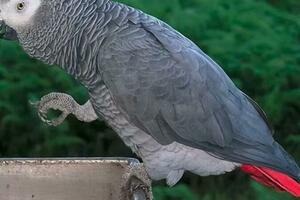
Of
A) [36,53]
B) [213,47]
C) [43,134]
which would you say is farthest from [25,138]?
[36,53]

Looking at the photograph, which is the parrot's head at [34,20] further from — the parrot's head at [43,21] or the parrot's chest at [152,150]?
→ the parrot's chest at [152,150]

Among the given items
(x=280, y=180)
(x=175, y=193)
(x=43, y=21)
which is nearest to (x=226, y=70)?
(x=175, y=193)

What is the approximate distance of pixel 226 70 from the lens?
2.34 meters

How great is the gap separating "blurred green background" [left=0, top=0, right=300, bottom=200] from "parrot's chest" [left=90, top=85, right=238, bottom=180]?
2.24 feet

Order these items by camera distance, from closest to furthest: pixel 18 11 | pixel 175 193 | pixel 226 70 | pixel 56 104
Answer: pixel 18 11 < pixel 56 104 < pixel 175 193 < pixel 226 70

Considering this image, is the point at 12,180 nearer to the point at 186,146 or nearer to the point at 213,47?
the point at 186,146

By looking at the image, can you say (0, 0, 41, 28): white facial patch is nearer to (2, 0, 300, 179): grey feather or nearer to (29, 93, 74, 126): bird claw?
(2, 0, 300, 179): grey feather

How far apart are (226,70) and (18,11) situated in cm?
121

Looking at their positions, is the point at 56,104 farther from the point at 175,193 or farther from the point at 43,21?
the point at 175,193

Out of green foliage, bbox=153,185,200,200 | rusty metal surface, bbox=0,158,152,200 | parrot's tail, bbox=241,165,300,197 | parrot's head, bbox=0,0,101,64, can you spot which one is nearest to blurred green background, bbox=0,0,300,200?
green foliage, bbox=153,185,200,200

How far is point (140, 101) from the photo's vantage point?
4.18 feet

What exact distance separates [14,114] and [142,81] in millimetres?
1063

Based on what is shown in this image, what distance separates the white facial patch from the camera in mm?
1245

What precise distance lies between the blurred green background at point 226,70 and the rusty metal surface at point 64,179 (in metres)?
0.79
